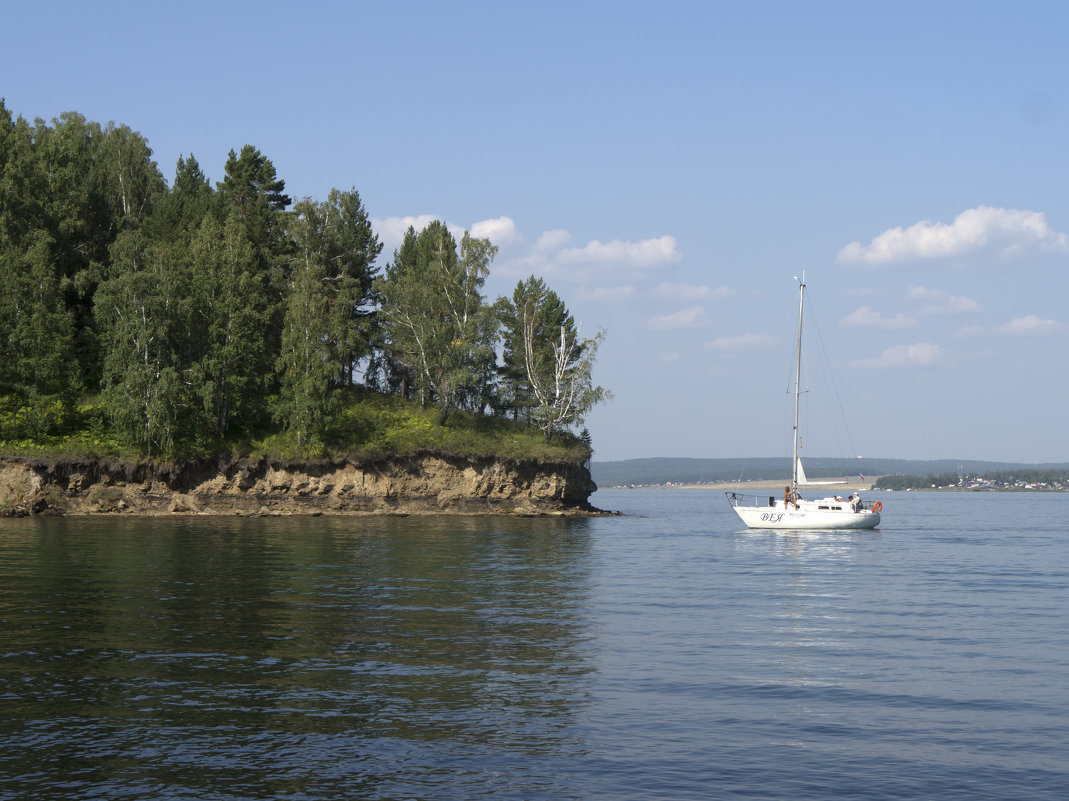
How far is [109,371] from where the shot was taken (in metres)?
75.9

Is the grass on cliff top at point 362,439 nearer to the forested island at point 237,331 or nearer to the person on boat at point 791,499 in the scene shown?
the forested island at point 237,331

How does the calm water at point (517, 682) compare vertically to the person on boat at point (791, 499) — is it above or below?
below

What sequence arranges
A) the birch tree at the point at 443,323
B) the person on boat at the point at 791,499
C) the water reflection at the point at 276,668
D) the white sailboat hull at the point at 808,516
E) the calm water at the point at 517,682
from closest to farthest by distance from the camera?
the calm water at the point at 517,682
the water reflection at the point at 276,668
the white sailboat hull at the point at 808,516
the person on boat at the point at 791,499
the birch tree at the point at 443,323

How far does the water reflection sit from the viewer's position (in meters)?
15.2

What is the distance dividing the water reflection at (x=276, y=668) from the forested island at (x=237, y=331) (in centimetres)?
3406

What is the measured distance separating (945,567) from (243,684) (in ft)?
130

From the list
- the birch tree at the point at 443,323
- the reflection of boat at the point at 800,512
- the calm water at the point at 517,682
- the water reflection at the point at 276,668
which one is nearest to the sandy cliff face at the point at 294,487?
the birch tree at the point at 443,323

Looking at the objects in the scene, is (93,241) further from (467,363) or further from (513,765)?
(513,765)

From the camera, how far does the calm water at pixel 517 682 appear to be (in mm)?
14688

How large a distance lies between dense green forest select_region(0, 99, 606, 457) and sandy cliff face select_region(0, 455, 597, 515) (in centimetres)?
223

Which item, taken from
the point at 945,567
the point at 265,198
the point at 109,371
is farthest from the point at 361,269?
the point at 945,567

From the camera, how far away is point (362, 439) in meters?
86.8

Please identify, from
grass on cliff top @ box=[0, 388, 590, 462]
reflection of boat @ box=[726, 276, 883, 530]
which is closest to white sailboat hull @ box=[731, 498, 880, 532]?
reflection of boat @ box=[726, 276, 883, 530]

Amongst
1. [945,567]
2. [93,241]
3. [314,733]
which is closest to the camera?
[314,733]
